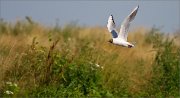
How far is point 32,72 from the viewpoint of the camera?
9922 mm

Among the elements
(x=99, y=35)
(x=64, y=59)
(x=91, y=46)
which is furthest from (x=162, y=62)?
(x=99, y=35)

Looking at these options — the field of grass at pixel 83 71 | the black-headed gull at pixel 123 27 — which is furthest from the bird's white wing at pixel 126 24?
the field of grass at pixel 83 71

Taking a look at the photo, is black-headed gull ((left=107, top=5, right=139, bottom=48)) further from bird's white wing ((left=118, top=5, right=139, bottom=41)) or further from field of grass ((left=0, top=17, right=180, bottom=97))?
field of grass ((left=0, top=17, right=180, bottom=97))

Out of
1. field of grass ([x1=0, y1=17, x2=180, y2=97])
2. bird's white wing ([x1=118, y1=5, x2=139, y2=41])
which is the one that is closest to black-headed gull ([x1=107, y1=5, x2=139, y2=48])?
bird's white wing ([x1=118, y1=5, x2=139, y2=41])

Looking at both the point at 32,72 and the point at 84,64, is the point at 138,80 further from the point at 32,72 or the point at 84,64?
the point at 32,72

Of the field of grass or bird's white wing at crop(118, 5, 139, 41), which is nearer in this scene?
bird's white wing at crop(118, 5, 139, 41)

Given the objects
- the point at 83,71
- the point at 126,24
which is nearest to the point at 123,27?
the point at 126,24

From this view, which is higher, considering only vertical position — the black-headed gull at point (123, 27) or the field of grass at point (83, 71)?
the black-headed gull at point (123, 27)

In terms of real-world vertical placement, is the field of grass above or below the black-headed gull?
below

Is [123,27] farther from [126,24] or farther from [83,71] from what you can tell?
[83,71]

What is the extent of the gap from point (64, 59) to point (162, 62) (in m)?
2.21

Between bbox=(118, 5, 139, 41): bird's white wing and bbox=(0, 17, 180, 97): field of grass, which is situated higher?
bbox=(118, 5, 139, 41): bird's white wing

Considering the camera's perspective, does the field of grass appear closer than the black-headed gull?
No

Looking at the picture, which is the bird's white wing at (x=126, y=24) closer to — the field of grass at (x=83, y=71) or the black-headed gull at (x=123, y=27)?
the black-headed gull at (x=123, y=27)
